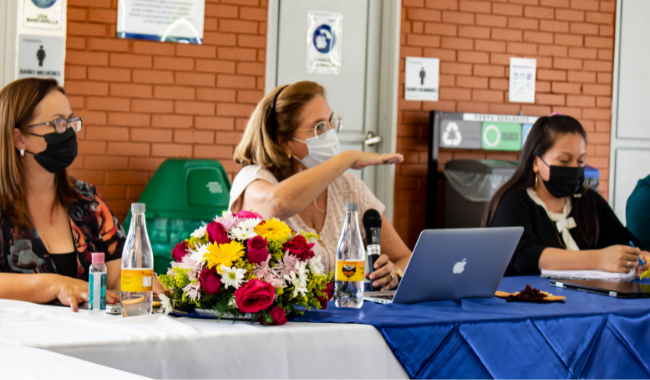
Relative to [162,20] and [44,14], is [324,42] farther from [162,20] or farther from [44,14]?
[44,14]

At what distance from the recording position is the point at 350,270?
1.40 m

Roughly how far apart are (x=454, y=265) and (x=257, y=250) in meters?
0.53

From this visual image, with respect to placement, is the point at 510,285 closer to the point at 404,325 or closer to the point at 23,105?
the point at 404,325

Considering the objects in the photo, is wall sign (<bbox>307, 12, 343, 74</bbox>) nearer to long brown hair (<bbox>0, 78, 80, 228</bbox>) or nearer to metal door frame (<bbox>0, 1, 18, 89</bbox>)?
metal door frame (<bbox>0, 1, 18, 89</bbox>)

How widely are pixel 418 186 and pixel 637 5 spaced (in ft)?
7.11

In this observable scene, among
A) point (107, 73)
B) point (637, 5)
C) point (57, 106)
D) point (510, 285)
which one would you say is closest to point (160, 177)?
point (107, 73)

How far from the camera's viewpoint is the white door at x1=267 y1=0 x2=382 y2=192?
3.80 metres

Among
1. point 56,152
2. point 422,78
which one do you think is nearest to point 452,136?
point 422,78

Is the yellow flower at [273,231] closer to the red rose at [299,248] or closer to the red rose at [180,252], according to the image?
the red rose at [299,248]

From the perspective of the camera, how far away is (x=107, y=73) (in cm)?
347

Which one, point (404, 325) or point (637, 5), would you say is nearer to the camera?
point (404, 325)

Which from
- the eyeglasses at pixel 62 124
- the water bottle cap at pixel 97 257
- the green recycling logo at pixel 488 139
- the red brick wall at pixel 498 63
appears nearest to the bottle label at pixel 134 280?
the water bottle cap at pixel 97 257

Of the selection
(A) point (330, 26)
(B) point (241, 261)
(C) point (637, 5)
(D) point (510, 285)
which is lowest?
(D) point (510, 285)

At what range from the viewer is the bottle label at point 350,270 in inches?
55.0
